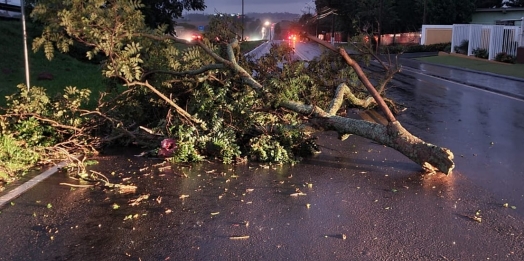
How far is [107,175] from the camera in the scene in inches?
251

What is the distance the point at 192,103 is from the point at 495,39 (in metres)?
30.4

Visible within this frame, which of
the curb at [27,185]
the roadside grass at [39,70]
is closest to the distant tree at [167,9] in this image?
the roadside grass at [39,70]

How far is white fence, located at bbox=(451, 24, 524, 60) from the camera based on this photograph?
31709mm

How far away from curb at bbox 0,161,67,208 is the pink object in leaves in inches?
50.0

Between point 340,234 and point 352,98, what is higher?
point 352,98

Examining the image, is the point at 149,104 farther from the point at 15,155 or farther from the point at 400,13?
the point at 400,13

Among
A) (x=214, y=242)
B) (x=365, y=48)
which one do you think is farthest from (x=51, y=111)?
(x=365, y=48)

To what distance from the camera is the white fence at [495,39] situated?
31709mm

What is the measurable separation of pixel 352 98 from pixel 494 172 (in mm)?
3530

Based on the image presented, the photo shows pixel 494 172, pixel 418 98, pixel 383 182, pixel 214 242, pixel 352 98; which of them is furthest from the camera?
pixel 418 98

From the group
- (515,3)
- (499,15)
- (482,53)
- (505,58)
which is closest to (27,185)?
(505,58)

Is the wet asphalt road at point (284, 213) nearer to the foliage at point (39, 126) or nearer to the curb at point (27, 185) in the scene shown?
the curb at point (27, 185)

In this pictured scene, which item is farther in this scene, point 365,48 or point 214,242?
point 365,48

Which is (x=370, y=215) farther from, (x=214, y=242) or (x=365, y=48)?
(x=365, y=48)
